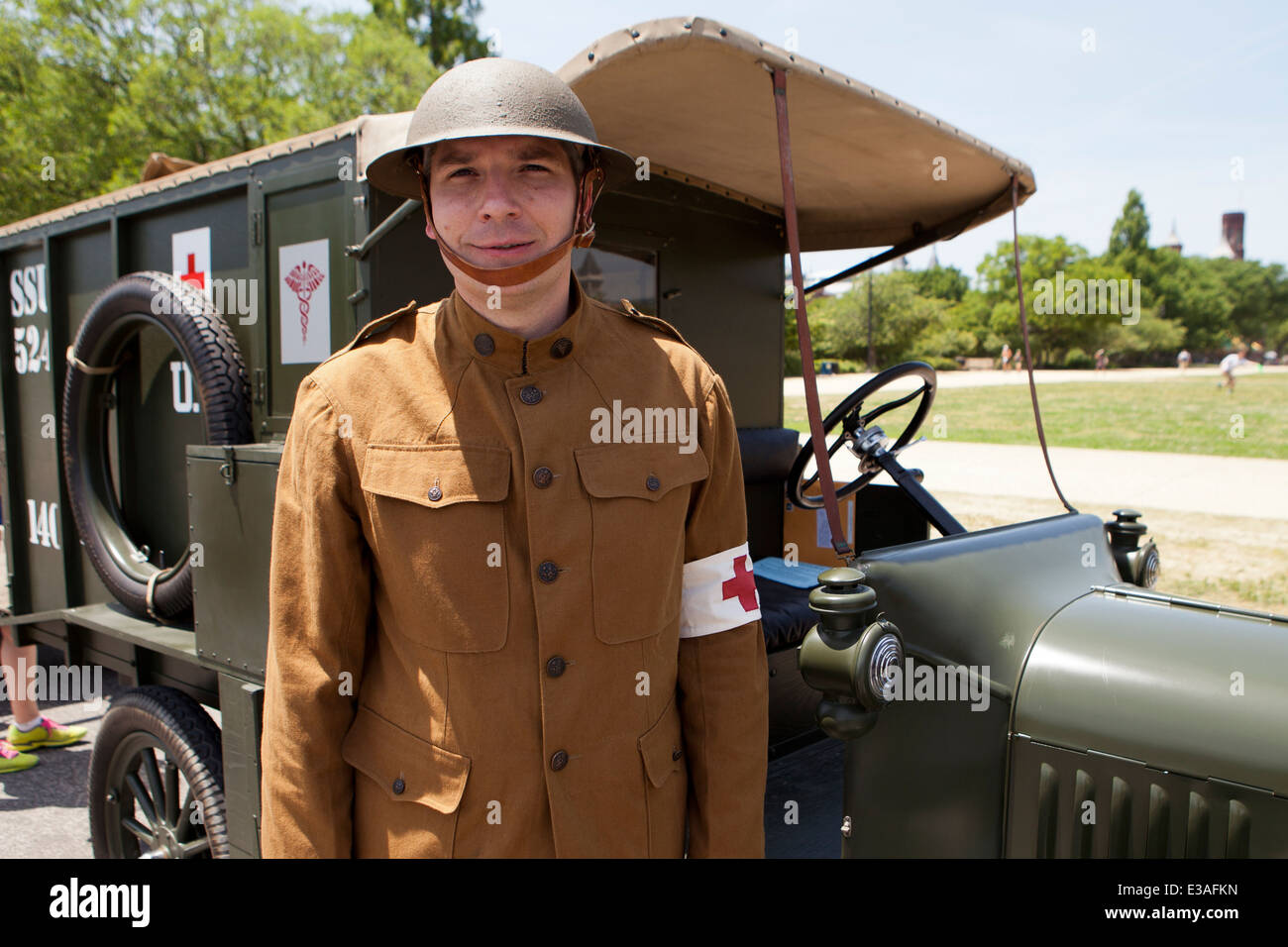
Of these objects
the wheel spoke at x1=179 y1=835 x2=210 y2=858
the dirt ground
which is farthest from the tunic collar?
the dirt ground

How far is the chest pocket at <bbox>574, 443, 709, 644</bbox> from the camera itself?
4.48 ft

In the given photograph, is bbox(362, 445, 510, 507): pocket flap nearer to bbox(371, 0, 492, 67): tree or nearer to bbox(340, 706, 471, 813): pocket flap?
bbox(340, 706, 471, 813): pocket flap

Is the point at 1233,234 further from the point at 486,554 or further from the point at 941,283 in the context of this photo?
the point at 486,554

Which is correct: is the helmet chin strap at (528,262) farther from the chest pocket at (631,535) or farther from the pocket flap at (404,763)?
the pocket flap at (404,763)

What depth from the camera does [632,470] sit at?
4.56ft

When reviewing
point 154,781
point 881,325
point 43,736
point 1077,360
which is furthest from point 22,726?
point 1077,360

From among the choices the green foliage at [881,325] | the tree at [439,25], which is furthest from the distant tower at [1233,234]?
the tree at [439,25]

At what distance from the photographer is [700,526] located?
1.52 meters

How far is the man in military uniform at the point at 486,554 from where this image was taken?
1318 millimetres

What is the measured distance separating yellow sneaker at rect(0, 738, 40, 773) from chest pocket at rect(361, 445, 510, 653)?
4.01 meters

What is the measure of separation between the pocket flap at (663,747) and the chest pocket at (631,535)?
16 centimetres

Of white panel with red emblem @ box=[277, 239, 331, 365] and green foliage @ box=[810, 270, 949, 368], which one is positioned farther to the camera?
green foliage @ box=[810, 270, 949, 368]

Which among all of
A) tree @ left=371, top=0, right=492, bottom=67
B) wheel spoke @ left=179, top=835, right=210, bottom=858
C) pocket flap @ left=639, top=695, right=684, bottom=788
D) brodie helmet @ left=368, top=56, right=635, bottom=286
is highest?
tree @ left=371, top=0, right=492, bottom=67
